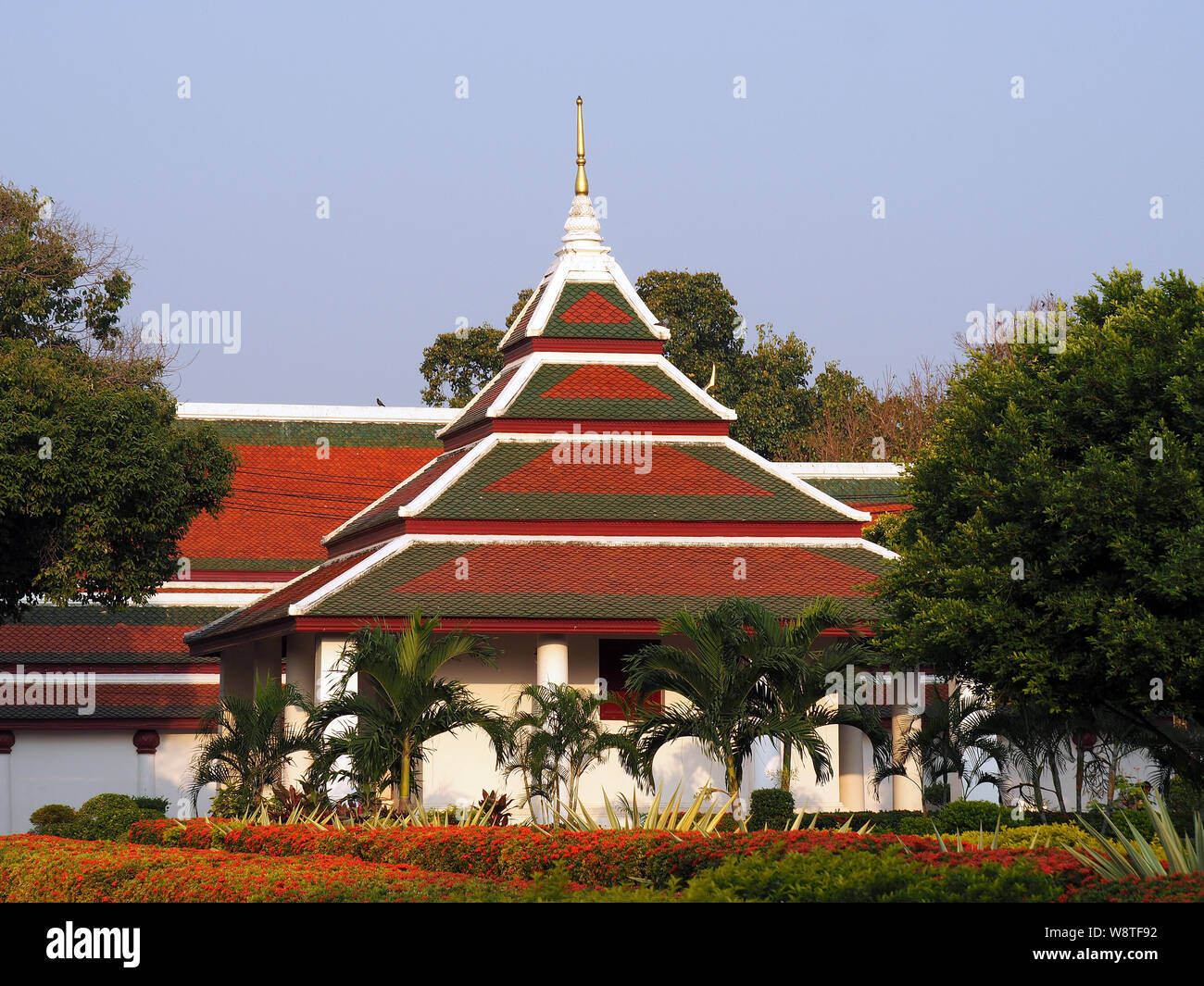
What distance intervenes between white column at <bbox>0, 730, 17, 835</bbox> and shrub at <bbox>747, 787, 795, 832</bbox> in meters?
20.7

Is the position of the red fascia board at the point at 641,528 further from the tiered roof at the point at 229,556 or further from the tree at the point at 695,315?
the tree at the point at 695,315

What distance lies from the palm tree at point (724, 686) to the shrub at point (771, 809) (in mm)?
648

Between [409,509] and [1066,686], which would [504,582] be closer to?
[409,509]

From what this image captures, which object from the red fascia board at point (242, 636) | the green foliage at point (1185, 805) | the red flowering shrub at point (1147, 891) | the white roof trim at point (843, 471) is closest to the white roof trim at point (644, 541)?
the red fascia board at point (242, 636)

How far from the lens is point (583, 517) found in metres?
31.1

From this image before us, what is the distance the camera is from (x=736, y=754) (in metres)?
23.2

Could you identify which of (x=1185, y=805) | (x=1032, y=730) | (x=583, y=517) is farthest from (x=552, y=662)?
(x=1185, y=805)

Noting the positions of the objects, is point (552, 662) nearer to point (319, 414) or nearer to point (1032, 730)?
point (1032, 730)

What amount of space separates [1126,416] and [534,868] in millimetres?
10387

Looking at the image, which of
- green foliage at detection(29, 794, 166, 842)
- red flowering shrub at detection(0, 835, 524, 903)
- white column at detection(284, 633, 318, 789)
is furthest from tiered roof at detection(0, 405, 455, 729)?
red flowering shrub at detection(0, 835, 524, 903)

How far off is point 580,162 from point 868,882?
2833 centimetres

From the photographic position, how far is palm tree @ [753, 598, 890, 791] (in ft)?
73.8

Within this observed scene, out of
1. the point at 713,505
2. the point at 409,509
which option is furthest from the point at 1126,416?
the point at 409,509

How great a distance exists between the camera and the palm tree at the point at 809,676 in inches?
885
